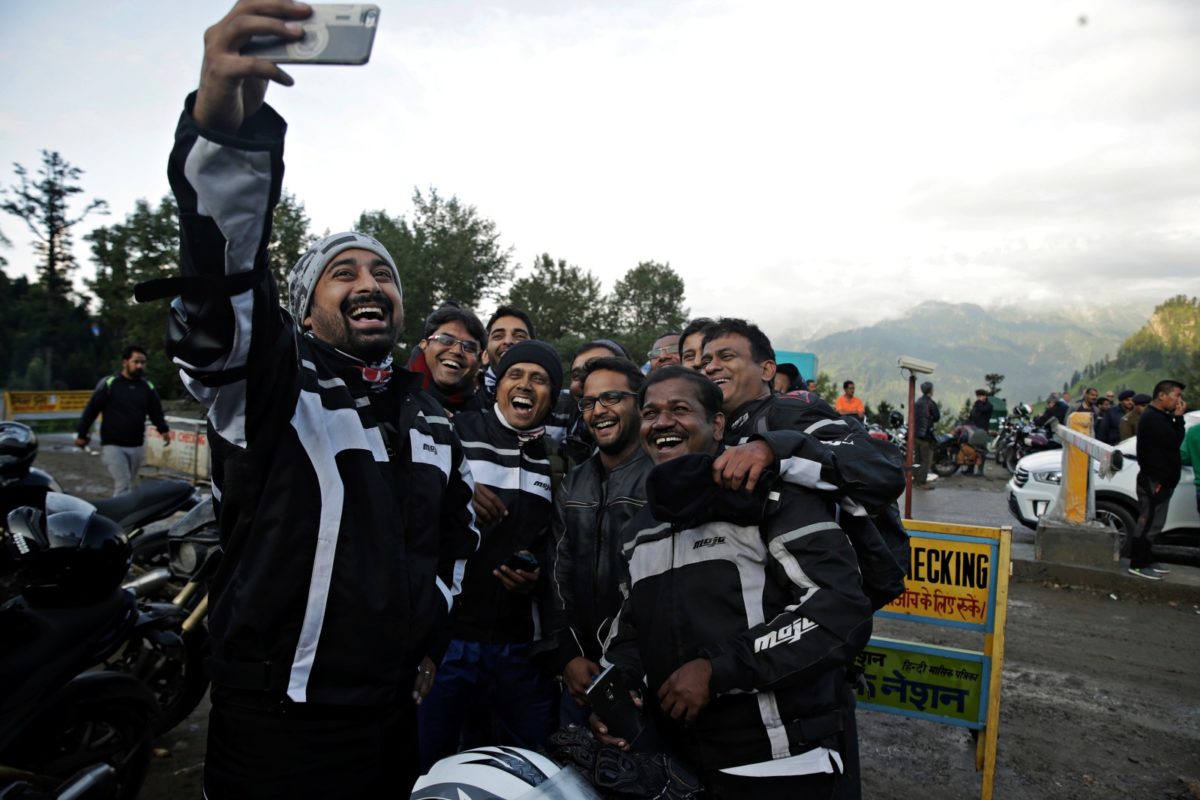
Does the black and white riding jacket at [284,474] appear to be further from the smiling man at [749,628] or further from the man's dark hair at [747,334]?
the man's dark hair at [747,334]

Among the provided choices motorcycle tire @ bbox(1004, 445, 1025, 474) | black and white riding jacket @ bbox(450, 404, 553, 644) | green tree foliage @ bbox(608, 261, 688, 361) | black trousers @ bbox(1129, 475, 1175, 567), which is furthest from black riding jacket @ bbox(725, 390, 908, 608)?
green tree foliage @ bbox(608, 261, 688, 361)

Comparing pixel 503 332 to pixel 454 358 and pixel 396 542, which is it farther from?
pixel 396 542

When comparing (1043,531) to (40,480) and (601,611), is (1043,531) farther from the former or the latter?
(40,480)

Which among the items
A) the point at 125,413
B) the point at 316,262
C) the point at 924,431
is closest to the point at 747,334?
the point at 316,262

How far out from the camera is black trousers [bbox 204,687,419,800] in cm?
167

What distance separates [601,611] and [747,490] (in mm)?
998

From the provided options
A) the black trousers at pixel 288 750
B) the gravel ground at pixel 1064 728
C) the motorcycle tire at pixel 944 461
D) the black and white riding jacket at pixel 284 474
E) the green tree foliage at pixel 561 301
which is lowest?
the gravel ground at pixel 1064 728

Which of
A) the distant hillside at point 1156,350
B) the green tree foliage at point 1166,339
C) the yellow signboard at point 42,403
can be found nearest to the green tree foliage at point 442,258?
the yellow signboard at point 42,403

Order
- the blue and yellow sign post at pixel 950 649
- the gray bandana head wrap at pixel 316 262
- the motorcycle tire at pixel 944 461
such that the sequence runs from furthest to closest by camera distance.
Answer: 1. the motorcycle tire at pixel 944 461
2. the blue and yellow sign post at pixel 950 649
3. the gray bandana head wrap at pixel 316 262

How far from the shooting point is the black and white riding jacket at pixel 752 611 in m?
1.84

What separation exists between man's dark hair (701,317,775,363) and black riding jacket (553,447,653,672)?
62 cm

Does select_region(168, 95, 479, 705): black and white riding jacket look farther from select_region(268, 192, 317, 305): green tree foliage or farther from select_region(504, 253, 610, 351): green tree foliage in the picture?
select_region(504, 253, 610, 351): green tree foliage

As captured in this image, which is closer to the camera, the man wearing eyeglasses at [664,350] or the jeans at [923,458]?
the man wearing eyeglasses at [664,350]

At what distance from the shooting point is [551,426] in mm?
3348
